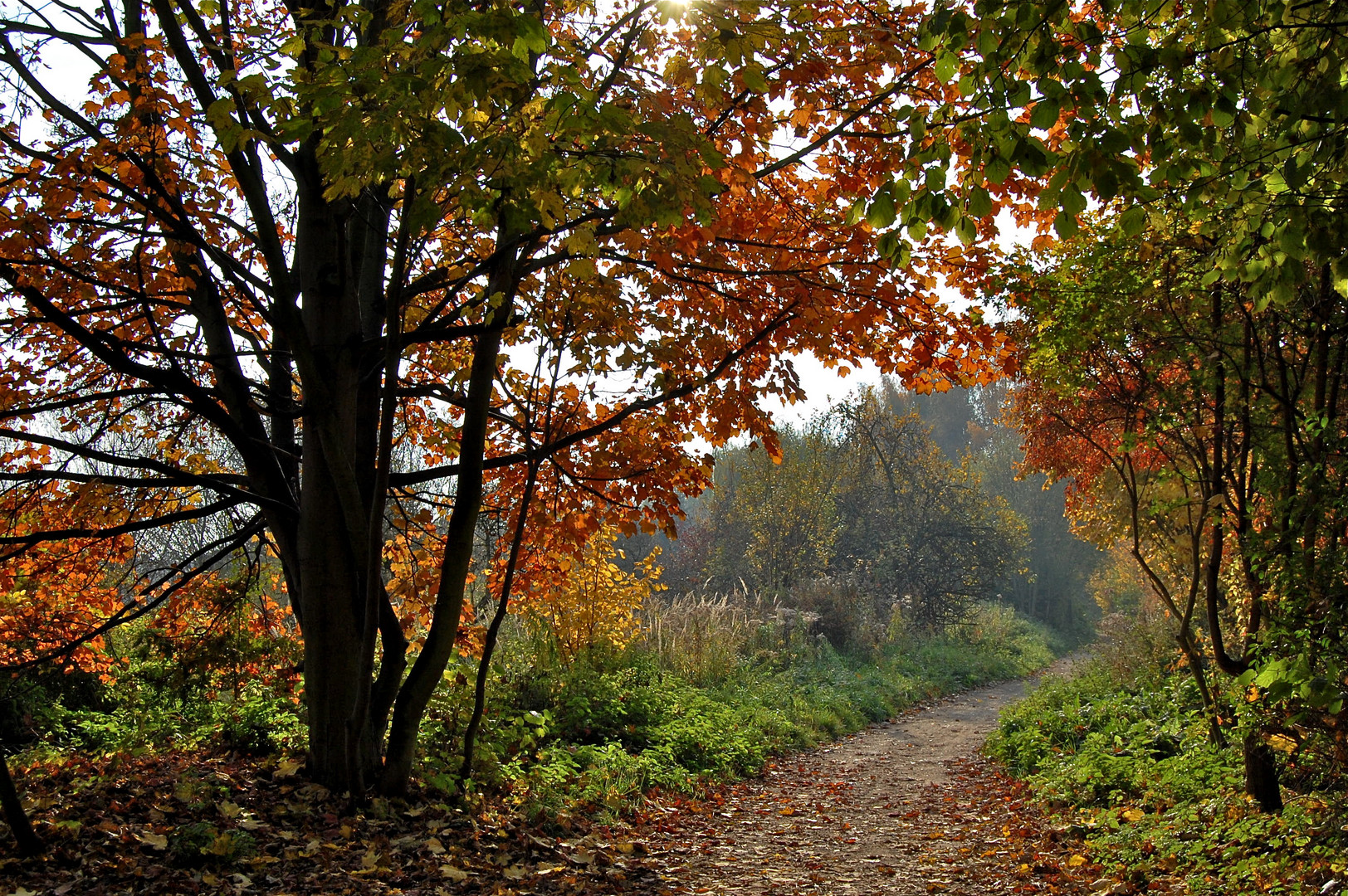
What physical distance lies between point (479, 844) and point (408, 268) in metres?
3.34

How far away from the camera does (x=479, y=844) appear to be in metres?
4.97

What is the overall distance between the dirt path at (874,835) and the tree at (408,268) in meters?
2.31

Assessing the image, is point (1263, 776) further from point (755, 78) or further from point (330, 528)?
point (330, 528)

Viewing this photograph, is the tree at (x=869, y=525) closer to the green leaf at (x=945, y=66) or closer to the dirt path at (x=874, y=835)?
the dirt path at (x=874, y=835)

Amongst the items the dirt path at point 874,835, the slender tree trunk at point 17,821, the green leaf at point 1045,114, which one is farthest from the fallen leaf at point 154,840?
the green leaf at point 1045,114

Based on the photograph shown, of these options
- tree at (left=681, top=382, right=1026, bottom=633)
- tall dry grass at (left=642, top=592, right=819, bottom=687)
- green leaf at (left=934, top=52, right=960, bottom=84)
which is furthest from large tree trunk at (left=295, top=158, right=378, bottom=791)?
tree at (left=681, top=382, right=1026, bottom=633)

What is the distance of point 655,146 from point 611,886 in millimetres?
3879

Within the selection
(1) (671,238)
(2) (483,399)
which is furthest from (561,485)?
(1) (671,238)

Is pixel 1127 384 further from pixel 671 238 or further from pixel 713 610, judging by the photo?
pixel 713 610

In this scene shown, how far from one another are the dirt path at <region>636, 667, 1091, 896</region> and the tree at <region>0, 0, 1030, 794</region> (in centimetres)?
231

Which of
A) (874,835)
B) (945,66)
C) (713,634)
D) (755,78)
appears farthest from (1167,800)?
(713,634)

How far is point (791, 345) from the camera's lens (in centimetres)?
549

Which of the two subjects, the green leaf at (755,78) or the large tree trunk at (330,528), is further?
the large tree trunk at (330,528)

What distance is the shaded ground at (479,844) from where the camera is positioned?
12.8 ft
